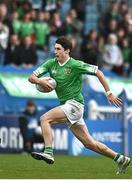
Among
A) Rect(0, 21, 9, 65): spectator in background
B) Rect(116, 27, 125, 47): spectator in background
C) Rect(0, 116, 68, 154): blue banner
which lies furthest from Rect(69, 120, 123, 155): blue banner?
Rect(116, 27, 125, 47): spectator in background

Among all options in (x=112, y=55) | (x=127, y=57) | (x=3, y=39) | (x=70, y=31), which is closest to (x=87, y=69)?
(x=3, y=39)

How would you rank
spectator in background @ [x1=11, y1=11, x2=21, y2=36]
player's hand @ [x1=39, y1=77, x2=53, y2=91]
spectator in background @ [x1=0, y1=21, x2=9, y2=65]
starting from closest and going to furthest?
player's hand @ [x1=39, y1=77, x2=53, y2=91]
spectator in background @ [x1=0, y1=21, x2=9, y2=65]
spectator in background @ [x1=11, y1=11, x2=21, y2=36]

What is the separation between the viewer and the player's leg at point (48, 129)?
1475cm

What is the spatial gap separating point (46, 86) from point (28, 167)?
7.78ft

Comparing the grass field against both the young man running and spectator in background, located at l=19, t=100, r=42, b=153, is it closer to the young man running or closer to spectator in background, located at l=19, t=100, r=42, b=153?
the young man running

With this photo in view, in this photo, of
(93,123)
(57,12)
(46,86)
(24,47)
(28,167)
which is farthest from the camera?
(57,12)

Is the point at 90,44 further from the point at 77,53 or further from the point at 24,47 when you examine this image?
the point at 24,47

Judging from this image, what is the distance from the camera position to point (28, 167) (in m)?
16.9

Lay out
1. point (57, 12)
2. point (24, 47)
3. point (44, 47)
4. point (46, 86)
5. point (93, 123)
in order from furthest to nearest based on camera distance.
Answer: point (57, 12) < point (44, 47) < point (24, 47) < point (93, 123) < point (46, 86)

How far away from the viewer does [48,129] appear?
15.0 m

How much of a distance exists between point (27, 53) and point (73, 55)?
242 centimetres

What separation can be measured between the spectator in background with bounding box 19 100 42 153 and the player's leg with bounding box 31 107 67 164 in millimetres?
9035

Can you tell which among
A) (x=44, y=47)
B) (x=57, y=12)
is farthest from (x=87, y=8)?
(x=44, y=47)

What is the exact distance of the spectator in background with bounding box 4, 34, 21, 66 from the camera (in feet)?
88.4
